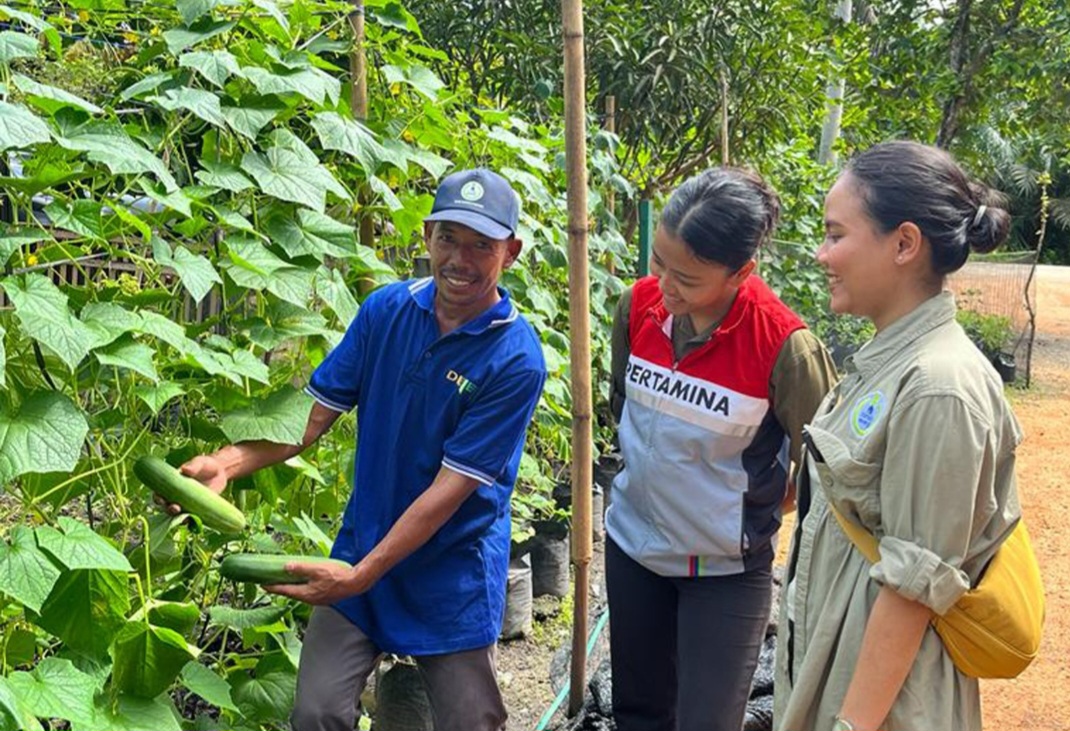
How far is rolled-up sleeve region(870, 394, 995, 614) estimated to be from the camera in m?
1.71

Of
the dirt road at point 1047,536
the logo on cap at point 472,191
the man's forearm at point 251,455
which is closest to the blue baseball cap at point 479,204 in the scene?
the logo on cap at point 472,191

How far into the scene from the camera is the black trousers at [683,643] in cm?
247

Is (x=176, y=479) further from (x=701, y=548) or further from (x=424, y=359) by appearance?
(x=701, y=548)

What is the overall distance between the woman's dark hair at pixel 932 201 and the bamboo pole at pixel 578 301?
1.27 meters

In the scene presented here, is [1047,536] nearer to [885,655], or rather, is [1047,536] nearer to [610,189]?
[610,189]

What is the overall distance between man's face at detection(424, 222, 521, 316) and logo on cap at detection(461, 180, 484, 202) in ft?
0.21

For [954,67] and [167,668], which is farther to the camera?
[954,67]

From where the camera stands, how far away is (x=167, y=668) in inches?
79.0

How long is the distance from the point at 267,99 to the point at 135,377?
61cm

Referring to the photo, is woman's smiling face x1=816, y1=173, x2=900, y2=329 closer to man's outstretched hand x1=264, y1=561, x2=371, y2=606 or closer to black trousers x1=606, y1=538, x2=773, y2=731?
black trousers x1=606, y1=538, x2=773, y2=731

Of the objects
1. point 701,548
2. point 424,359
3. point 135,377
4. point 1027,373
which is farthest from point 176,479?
point 1027,373

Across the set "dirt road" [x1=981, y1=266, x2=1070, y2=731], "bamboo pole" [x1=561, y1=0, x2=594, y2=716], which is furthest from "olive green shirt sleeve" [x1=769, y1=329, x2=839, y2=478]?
"dirt road" [x1=981, y1=266, x2=1070, y2=731]

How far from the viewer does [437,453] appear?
2367mm

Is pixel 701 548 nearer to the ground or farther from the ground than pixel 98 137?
nearer to the ground
